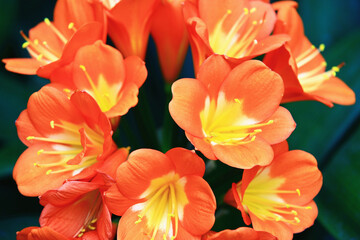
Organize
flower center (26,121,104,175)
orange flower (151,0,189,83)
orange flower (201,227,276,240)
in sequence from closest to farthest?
1. orange flower (201,227,276,240)
2. flower center (26,121,104,175)
3. orange flower (151,0,189,83)

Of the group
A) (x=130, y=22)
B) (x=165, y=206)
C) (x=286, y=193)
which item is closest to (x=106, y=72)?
(x=130, y=22)

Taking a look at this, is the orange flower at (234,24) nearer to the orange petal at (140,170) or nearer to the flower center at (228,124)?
the flower center at (228,124)

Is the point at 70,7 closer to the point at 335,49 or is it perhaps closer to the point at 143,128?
the point at 143,128

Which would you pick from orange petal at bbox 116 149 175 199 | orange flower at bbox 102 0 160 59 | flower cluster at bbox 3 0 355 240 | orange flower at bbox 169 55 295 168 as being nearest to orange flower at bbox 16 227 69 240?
flower cluster at bbox 3 0 355 240

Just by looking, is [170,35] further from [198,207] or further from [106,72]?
[198,207]

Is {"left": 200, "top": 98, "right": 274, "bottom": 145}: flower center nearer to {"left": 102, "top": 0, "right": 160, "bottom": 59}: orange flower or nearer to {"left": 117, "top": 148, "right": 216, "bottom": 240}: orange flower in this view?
{"left": 117, "top": 148, "right": 216, "bottom": 240}: orange flower

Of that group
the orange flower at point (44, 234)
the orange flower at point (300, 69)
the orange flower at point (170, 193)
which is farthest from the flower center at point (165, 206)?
the orange flower at point (300, 69)

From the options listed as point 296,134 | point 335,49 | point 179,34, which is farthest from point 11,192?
point 335,49
